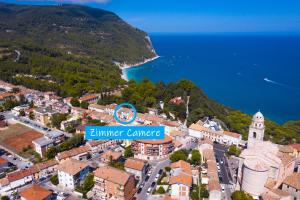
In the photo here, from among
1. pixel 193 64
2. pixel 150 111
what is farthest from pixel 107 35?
pixel 150 111

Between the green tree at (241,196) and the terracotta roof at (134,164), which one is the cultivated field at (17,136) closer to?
the terracotta roof at (134,164)

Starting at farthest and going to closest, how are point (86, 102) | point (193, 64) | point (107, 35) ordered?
point (107, 35), point (193, 64), point (86, 102)

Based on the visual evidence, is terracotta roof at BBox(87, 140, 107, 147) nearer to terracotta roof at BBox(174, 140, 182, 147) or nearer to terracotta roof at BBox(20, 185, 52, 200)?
terracotta roof at BBox(174, 140, 182, 147)

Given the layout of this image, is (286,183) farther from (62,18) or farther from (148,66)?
(62,18)

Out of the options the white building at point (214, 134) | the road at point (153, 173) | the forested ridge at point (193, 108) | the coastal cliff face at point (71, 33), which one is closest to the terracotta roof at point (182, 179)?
the road at point (153, 173)
